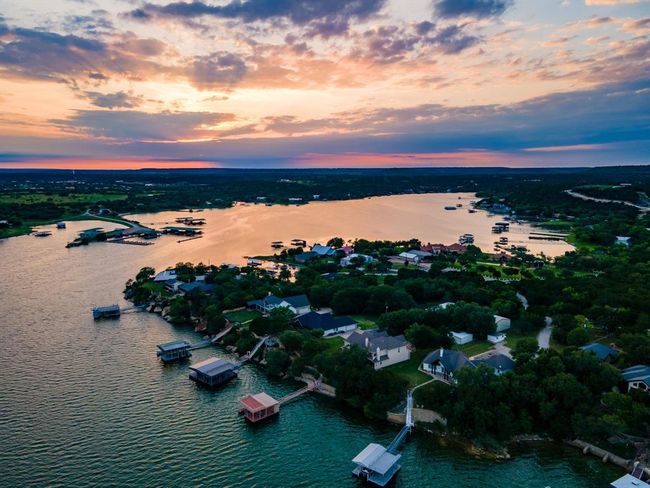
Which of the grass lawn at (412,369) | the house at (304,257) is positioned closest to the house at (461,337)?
the grass lawn at (412,369)

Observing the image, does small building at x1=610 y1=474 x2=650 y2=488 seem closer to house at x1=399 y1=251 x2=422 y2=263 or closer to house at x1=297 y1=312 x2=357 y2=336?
house at x1=297 y1=312 x2=357 y2=336

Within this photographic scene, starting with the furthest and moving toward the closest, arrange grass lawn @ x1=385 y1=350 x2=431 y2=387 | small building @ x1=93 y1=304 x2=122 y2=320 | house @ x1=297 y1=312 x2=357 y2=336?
1. small building @ x1=93 y1=304 x2=122 y2=320
2. house @ x1=297 y1=312 x2=357 y2=336
3. grass lawn @ x1=385 y1=350 x2=431 y2=387

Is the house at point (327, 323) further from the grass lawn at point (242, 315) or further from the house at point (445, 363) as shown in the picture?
the house at point (445, 363)

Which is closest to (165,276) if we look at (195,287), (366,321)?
(195,287)

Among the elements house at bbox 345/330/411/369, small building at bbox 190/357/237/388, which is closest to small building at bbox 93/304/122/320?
small building at bbox 190/357/237/388

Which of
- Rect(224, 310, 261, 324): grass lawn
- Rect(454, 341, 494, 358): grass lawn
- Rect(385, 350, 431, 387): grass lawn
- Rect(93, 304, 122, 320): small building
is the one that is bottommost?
Rect(385, 350, 431, 387): grass lawn

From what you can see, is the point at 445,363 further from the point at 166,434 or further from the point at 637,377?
the point at 166,434

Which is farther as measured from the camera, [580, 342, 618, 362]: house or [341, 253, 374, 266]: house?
[341, 253, 374, 266]: house
